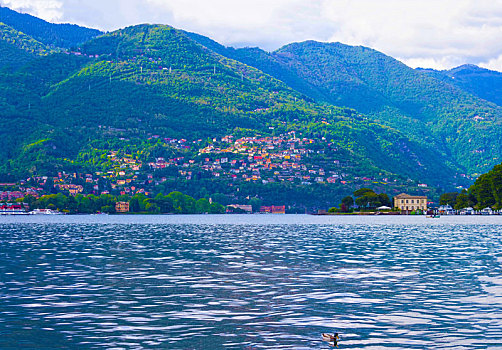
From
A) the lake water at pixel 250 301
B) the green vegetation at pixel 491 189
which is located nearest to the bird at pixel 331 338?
the lake water at pixel 250 301

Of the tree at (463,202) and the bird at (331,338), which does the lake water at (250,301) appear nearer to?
the bird at (331,338)

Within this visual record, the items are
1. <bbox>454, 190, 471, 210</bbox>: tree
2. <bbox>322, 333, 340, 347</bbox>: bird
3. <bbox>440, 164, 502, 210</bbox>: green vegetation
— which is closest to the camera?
<bbox>322, 333, 340, 347</bbox>: bird

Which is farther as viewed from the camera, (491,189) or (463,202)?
(463,202)

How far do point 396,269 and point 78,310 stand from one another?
1800 cm

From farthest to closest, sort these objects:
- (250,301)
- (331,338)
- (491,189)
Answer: (491,189) < (250,301) < (331,338)

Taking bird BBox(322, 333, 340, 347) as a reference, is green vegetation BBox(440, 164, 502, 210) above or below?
above

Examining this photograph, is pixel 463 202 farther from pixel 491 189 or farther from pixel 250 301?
pixel 250 301

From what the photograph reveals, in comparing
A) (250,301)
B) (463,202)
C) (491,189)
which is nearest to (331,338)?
(250,301)

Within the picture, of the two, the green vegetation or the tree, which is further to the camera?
the tree

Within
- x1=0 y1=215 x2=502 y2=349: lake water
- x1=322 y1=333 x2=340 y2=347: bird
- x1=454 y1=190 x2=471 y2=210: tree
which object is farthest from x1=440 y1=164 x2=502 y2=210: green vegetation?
x1=322 y1=333 x2=340 y2=347: bird

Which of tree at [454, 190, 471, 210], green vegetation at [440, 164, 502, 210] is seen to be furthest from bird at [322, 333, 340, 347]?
tree at [454, 190, 471, 210]

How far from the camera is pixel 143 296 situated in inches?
975

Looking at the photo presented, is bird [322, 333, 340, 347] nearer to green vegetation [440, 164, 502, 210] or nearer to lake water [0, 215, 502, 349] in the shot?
lake water [0, 215, 502, 349]

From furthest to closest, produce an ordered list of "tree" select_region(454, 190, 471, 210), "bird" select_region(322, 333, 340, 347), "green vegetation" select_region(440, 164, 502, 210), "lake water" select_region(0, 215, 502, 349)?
"tree" select_region(454, 190, 471, 210)
"green vegetation" select_region(440, 164, 502, 210)
"lake water" select_region(0, 215, 502, 349)
"bird" select_region(322, 333, 340, 347)
